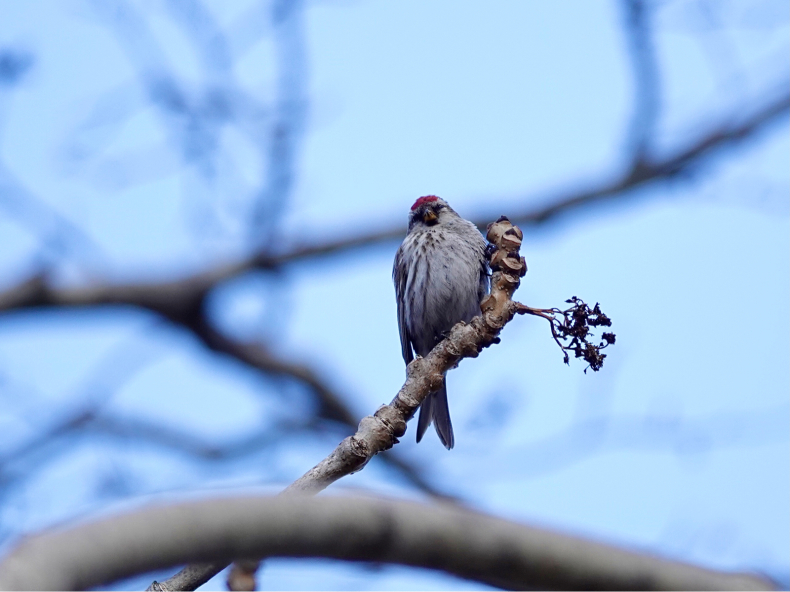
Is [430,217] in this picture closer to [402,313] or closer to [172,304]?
[402,313]

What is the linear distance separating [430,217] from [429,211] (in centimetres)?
7

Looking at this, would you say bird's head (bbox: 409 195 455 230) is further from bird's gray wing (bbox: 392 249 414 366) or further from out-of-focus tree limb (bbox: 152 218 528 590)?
out-of-focus tree limb (bbox: 152 218 528 590)

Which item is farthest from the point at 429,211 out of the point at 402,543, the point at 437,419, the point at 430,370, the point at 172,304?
the point at 402,543

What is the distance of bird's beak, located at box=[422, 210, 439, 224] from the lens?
16.8ft

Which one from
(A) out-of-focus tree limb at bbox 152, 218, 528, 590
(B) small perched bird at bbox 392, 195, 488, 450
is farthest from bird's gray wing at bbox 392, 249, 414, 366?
→ (A) out-of-focus tree limb at bbox 152, 218, 528, 590

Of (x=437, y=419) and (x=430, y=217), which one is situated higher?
(x=430, y=217)

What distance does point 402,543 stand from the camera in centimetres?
94

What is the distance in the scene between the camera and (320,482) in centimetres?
178

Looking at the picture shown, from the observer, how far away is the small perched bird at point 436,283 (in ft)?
14.6

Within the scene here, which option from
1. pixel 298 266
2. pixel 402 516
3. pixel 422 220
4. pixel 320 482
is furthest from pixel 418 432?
pixel 402 516

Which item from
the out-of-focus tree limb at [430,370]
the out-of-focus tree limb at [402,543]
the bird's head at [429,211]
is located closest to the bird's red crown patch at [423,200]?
the bird's head at [429,211]

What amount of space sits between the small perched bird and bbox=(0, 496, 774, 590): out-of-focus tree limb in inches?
133

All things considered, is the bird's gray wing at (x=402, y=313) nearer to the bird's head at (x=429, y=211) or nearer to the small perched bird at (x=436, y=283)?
the small perched bird at (x=436, y=283)

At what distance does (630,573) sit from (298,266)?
3.76 meters
